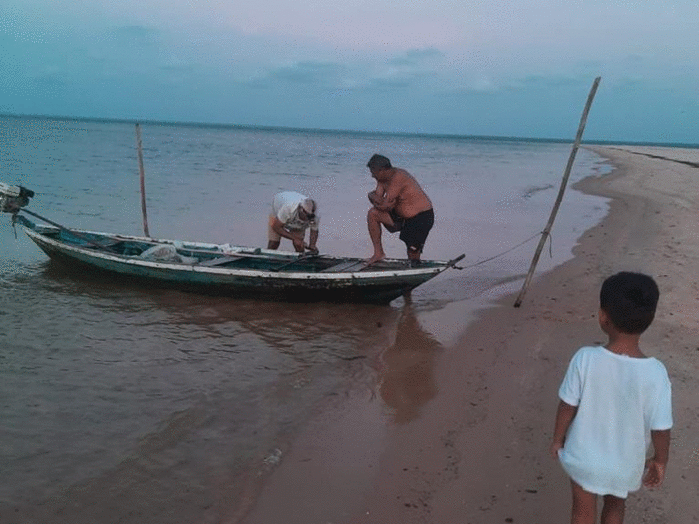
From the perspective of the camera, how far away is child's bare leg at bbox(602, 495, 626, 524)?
8.22 feet

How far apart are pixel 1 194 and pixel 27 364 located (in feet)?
12.2

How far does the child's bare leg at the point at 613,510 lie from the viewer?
2.51 meters

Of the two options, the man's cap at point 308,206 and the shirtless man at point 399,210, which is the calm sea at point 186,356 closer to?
the shirtless man at point 399,210

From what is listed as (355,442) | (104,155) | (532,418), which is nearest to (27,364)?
(355,442)

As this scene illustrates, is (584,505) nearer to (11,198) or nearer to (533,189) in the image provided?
(11,198)

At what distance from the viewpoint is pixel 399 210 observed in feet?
25.7

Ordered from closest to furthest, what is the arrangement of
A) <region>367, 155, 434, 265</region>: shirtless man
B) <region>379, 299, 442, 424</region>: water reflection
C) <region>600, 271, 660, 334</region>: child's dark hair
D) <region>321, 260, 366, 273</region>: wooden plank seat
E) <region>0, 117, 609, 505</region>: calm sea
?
1. <region>600, 271, 660, 334</region>: child's dark hair
2. <region>0, 117, 609, 505</region>: calm sea
3. <region>379, 299, 442, 424</region>: water reflection
4. <region>321, 260, 366, 273</region>: wooden plank seat
5. <region>367, 155, 434, 265</region>: shirtless man

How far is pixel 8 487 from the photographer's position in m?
3.77

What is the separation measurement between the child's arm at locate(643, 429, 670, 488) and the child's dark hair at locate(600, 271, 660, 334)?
40cm

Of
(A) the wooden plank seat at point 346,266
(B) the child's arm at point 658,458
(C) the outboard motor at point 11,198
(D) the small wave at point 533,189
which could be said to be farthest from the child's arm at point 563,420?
(D) the small wave at point 533,189

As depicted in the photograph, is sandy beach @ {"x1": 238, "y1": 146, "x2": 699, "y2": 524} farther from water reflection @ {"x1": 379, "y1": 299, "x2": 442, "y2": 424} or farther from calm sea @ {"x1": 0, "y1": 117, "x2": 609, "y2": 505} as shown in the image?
calm sea @ {"x1": 0, "y1": 117, "x2": 609, "y2": 505}

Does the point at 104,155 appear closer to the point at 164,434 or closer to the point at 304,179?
the point at 304,179

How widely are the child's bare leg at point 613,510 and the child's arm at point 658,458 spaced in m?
0.14

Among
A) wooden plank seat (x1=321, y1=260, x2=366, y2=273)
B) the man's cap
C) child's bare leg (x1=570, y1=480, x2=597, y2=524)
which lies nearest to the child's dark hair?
child's bare leg (x1=570, y1=480, x2=597, y2=524)
